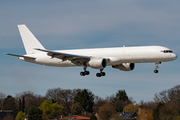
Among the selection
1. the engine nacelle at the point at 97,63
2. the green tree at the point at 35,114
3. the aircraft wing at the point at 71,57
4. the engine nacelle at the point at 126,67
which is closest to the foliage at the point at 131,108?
the green tree at the point at 35,114

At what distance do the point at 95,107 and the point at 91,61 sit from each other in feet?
362

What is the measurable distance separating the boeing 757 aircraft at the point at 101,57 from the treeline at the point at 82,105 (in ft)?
196

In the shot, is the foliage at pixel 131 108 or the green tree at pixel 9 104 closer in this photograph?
the foliage at pixel 131 108

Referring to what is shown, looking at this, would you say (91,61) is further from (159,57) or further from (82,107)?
(82,107)

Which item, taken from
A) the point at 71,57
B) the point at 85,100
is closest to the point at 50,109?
the point at 85,100

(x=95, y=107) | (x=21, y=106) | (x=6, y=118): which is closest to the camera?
(x=6, y=118)

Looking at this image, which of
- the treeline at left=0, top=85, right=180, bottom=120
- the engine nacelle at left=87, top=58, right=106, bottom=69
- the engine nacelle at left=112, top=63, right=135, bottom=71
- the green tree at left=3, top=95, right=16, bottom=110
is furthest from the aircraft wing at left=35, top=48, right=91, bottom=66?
the green tree at left=3, top=95, right=16, bottom=110

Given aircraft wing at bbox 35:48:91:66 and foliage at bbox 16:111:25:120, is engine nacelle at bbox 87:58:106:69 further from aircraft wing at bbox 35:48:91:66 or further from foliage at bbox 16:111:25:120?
foliage at bbox 16:111:25:120

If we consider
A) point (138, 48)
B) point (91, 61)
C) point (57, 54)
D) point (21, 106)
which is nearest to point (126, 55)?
point (138, 48)

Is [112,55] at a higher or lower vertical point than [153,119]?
higher

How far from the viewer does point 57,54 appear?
6084cm

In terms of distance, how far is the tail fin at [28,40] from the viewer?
70.9 metres

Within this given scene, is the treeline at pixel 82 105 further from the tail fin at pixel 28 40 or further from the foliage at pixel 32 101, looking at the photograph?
the tail fin at pixel 28 40

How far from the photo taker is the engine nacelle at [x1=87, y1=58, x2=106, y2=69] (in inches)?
2352
